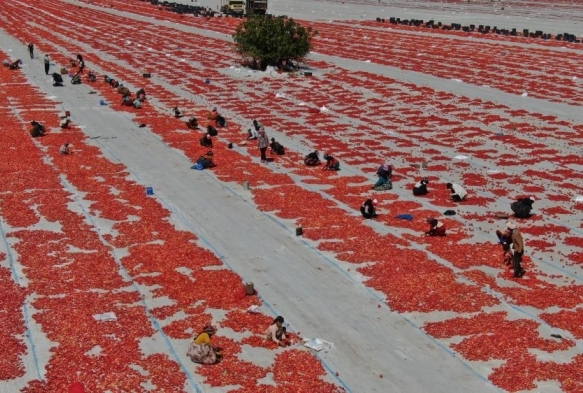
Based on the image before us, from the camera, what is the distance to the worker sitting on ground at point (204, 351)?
19.8m

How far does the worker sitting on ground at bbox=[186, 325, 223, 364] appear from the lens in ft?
65.1

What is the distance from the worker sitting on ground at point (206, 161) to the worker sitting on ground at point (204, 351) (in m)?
19.9

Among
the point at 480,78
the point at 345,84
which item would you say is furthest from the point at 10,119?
the point at 480,78

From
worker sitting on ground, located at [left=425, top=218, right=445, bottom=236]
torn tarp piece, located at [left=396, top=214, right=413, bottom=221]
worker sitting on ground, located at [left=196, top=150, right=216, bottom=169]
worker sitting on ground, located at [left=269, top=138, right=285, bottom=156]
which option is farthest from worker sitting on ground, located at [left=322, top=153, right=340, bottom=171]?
worker sitting on ground, located at [left=425, top=218, right=445, bottom=236]

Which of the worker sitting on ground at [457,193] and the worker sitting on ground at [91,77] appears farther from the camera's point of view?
the worker sitting on ground at [91,77]

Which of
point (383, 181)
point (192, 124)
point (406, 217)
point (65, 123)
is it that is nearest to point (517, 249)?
point (406, 217)

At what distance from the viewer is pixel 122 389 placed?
18.6 metres

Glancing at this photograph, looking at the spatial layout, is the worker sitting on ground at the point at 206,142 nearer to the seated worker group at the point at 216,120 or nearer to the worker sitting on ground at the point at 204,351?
the seated worker group at the point at 216,120

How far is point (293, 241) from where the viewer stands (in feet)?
95.3

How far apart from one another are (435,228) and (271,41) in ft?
148

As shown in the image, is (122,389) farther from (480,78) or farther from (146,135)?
(480,78)

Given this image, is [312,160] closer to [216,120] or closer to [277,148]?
[277,148]

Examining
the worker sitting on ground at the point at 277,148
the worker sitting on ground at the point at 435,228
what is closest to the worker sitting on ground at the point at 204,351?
the worker sitting on ground at the point at 435,228

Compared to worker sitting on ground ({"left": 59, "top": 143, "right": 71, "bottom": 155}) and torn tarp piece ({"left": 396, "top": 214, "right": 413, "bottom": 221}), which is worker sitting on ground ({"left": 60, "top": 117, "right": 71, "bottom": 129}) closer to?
worker sitting on ground ({"left": 59, "top": 143, "right": 71, "bottom": 155})
